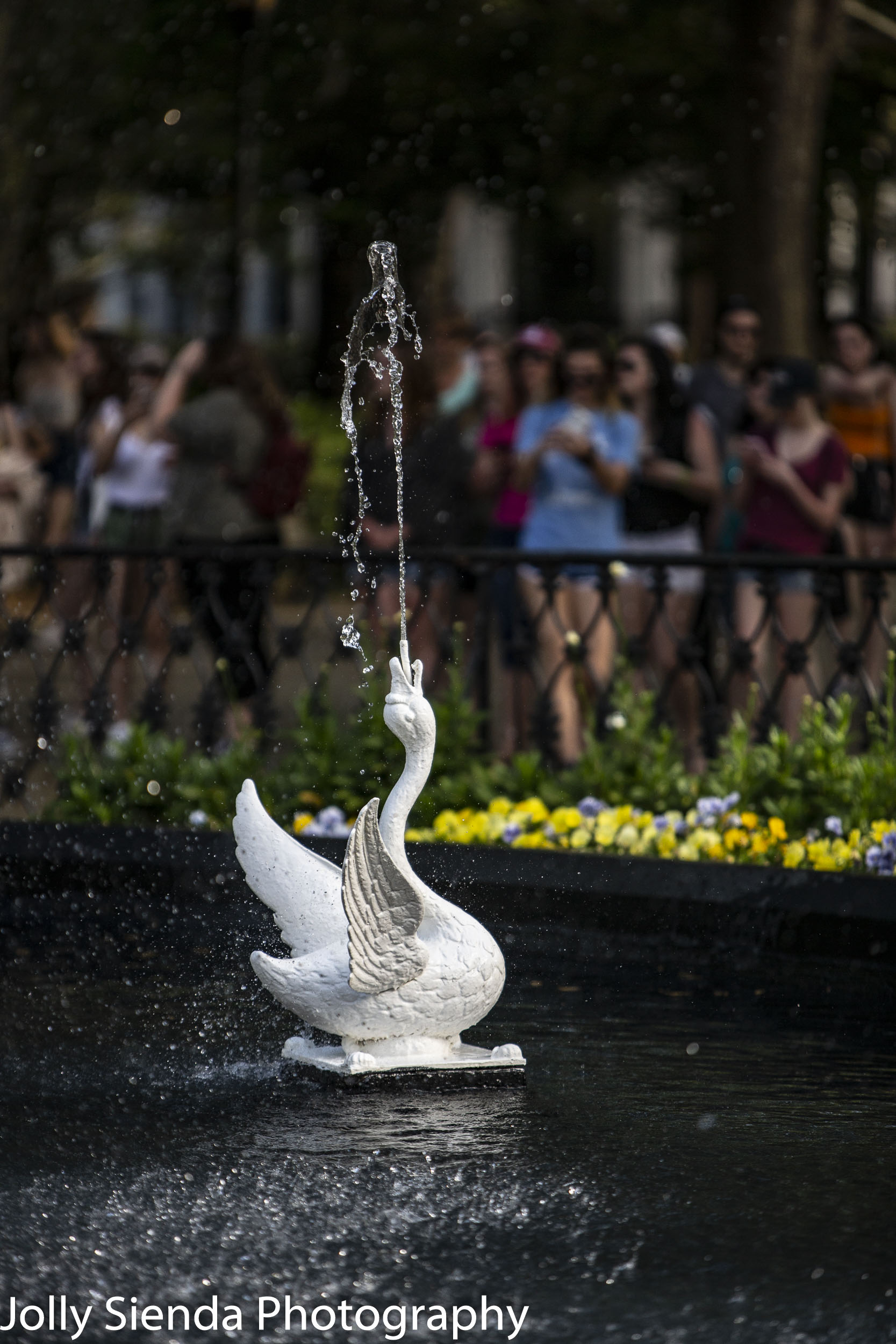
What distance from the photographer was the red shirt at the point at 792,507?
797 cm

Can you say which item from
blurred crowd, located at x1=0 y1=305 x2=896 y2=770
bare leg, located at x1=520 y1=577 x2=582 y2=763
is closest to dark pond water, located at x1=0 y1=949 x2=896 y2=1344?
bare leg, located at x1=520 y1=577 x2=582 y2=763

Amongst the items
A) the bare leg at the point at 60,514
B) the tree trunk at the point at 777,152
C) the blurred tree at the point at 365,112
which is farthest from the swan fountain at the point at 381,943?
the blurred tree at the point at 365,112

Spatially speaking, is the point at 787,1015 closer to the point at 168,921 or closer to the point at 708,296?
the point at 168,921

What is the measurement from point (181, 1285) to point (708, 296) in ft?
85.5

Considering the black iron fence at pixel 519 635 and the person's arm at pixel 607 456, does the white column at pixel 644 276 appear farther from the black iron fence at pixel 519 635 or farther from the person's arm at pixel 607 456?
the black iron fence at pixel 519 635

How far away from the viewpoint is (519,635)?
6852mm

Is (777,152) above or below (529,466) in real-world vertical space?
above

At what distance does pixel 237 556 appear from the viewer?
21.6ft

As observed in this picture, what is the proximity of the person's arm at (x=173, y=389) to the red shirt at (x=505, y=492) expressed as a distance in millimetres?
1279

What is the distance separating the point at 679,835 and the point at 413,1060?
1872 millimetres

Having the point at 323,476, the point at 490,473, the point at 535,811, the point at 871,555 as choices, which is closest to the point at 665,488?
the point at 490,473

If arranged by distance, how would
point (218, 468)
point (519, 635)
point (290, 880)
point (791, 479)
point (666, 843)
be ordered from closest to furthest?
point (290, 880), point (666, 843), point (519, 635), point (791, 479), point (218, 468)

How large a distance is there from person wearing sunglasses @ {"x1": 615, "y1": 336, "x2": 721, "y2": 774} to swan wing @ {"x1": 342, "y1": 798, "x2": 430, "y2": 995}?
12.8ft

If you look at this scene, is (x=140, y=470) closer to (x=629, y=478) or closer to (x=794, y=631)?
(x=629, y=478)
